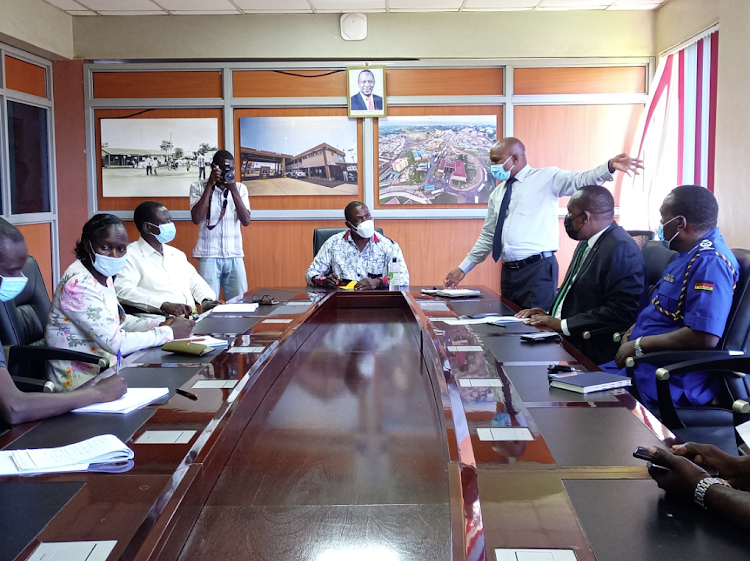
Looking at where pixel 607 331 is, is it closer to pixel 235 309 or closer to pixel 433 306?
pixel 433 306

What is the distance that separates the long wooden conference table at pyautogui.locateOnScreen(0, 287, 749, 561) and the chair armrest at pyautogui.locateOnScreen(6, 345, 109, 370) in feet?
0.88

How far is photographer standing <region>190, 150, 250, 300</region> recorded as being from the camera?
5152mm

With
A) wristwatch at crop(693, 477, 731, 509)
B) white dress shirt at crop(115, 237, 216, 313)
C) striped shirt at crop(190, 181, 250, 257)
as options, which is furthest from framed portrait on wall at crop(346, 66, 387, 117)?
wristwatch at crop(693, 477, 731, 509)

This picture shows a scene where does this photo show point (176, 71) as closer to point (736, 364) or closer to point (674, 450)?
point (736, 364)

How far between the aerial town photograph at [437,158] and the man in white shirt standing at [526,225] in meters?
1.72

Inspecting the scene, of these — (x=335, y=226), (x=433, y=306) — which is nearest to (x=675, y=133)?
(x=335, y=226)

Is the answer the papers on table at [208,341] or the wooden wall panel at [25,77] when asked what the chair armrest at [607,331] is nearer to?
the papers on table at [208,341]

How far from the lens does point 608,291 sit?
304 cm

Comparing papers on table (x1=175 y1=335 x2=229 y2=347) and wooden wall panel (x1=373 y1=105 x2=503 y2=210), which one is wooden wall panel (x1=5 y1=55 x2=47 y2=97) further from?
papers on table (x1=175 y1=335 x2=229 y2=347)

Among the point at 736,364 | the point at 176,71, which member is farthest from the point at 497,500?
the point at 176,71

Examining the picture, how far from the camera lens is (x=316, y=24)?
5.96m

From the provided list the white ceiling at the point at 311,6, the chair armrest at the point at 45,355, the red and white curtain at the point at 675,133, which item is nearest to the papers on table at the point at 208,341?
the chair armrest at the point at 45,355

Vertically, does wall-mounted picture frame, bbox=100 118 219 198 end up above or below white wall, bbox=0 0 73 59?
below

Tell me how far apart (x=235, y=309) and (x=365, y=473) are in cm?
204
